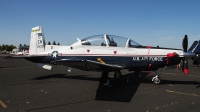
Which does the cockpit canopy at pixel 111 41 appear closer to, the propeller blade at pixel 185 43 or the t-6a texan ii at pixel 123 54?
the t-6a texan ii at pixel 123 54

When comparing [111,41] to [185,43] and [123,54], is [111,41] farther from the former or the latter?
[185,43]

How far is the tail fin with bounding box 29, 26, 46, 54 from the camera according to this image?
34.7 feet

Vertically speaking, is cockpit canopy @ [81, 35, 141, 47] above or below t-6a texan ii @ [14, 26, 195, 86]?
above

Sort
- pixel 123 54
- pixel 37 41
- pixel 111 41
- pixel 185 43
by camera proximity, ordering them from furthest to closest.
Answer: pixel 37 41
pixel 111 41
pixel 123 54
pixel 185 43

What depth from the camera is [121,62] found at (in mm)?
8281

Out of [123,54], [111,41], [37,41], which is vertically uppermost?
[37,41]

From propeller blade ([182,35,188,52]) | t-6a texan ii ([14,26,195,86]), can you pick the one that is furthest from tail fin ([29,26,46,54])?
propeller blade ([182,35,188,52])

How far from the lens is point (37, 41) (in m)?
10.6

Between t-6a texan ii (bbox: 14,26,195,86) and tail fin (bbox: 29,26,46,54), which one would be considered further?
tail fin (bbox: 29,26,46,54)

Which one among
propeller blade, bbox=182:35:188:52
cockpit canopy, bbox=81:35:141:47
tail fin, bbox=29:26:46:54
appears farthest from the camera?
tail fin, bbox=29:26:46:54

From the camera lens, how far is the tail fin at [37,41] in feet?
34.7

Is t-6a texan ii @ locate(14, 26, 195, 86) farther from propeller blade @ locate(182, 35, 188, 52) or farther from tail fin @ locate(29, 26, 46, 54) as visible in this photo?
tail fin @ locate(29, 26, 46, 54)

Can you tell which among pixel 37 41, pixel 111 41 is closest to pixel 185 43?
pixel 111 41

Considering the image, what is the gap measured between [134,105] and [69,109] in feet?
6.28
